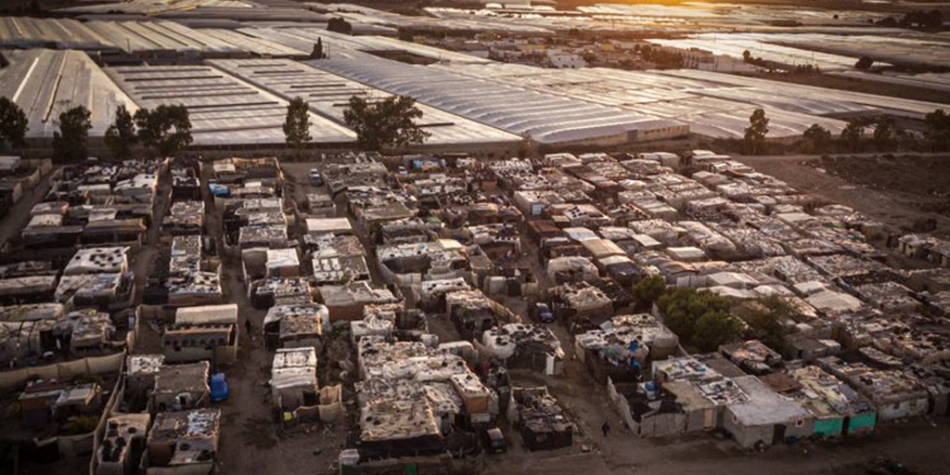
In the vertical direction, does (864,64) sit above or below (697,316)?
above

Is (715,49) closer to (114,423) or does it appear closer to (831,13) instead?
(831,13)

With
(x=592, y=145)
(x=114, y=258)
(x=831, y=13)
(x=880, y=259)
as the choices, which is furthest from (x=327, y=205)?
(x=831, y=13)

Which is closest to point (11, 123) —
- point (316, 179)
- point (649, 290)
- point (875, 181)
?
point (316, 179)

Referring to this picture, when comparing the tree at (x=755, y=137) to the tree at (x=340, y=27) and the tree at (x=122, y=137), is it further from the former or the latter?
the tree at (x=340, y=27)

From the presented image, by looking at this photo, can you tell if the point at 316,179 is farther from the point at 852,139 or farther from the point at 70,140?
the point at 852,139

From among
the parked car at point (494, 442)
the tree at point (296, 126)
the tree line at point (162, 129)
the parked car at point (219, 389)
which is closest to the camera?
the parked car at point (494, 442)

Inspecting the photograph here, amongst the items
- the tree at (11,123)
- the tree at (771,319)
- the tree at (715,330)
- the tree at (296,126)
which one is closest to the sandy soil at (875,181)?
the tree at (771,319)
